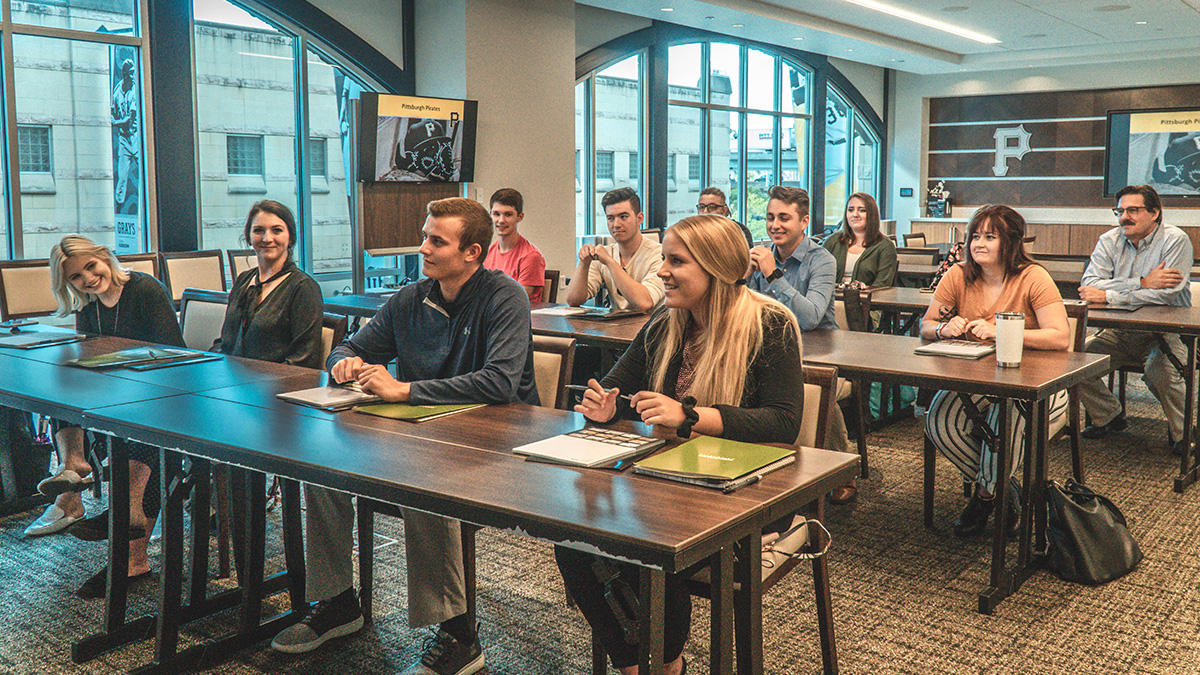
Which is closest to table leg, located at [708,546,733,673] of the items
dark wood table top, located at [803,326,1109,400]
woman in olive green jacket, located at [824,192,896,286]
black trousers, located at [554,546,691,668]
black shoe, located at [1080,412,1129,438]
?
black trousers, located at [554,546,691,668]

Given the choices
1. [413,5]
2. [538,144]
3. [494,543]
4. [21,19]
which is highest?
[413,5]

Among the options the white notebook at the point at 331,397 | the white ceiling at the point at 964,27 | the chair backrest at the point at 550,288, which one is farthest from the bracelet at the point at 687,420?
the white ceiling at the point at 964,27

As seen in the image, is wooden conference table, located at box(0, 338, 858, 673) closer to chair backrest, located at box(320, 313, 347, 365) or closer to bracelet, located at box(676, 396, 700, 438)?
bracelet, located at box(676, 396, 700, 438)

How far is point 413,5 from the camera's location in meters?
7.71

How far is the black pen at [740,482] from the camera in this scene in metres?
1.80

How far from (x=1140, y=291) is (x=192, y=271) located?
17.9 feet

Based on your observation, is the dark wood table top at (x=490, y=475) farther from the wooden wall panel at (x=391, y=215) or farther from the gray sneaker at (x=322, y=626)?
the wooden wall panel at (x=391, y=215)

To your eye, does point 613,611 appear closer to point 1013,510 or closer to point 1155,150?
point 1013,510

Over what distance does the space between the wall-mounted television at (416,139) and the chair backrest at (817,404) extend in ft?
15.8

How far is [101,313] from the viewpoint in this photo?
3.92 metres

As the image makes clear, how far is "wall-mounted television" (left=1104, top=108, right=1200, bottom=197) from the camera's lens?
12.2 meters

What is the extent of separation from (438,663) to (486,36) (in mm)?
5884

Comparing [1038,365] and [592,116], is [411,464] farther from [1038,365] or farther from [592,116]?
[592,116]

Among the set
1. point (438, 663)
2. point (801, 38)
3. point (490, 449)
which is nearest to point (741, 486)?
point (490, 449)
